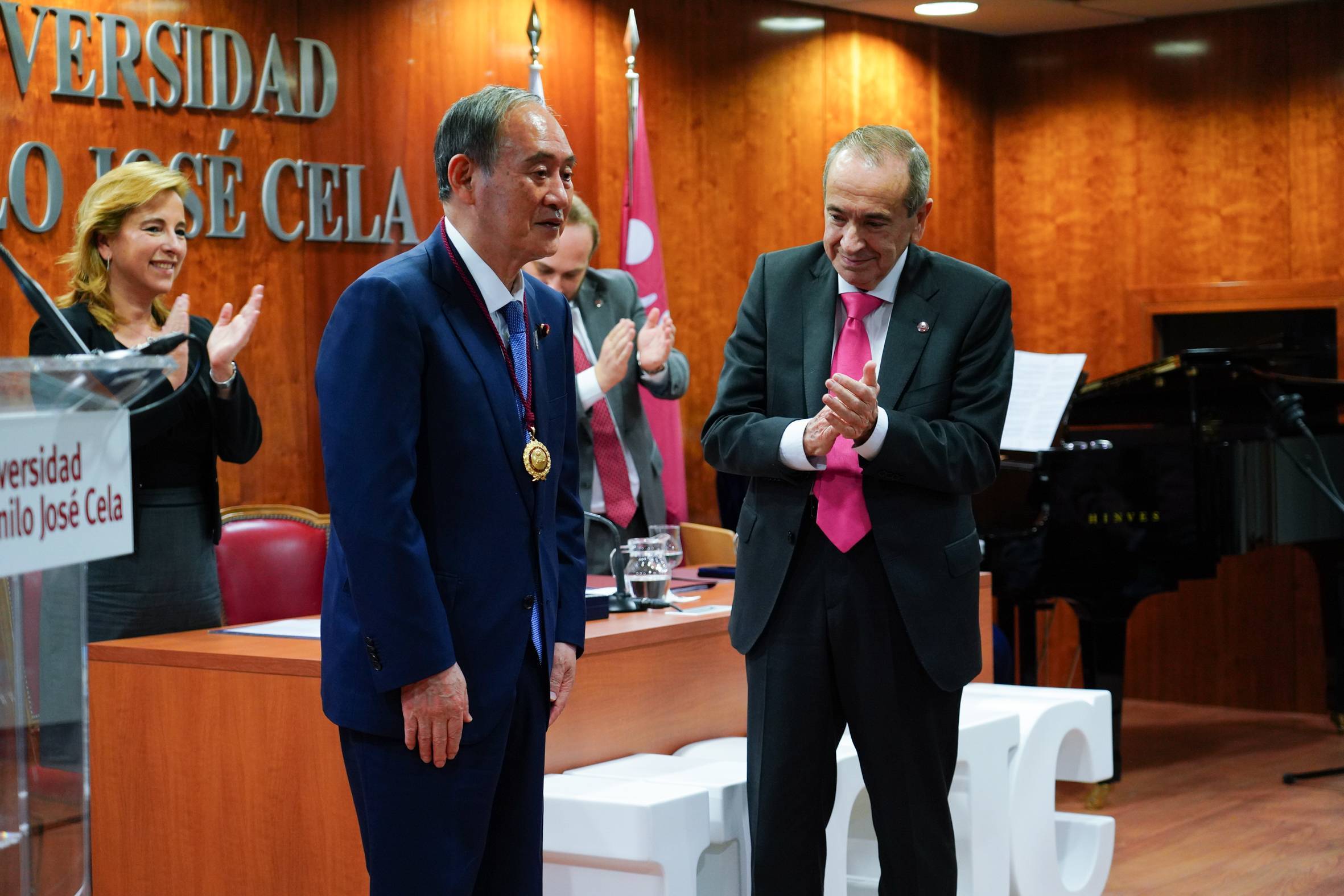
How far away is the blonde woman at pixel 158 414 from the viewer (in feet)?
10.2

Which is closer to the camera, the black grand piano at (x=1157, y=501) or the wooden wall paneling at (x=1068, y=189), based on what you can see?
the black grand piano at (x=1157, y=501)

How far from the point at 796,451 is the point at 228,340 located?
4.48 ft

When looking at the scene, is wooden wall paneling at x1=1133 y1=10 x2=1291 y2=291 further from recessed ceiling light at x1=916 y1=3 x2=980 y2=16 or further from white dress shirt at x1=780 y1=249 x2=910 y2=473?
white dress shirt at x1=780 y1=249 x2=910 y2=473

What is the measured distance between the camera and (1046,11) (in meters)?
6.97

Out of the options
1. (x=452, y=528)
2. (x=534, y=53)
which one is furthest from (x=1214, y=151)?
(x=452, y=528)

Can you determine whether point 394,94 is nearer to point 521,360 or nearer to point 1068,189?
point 521,360

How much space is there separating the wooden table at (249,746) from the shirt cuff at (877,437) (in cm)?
79

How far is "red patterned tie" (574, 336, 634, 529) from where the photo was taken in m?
3.99

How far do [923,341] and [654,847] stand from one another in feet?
3.14

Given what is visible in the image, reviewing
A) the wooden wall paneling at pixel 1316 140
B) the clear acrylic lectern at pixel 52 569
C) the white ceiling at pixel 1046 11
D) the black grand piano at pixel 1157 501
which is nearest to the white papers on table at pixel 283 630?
the clear acrylic lectern at pixel 52 569

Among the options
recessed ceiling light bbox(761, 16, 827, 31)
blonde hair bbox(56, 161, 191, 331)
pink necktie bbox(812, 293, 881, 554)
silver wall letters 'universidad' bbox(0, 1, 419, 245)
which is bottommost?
pink necktie bbox(812, 293, 881, 554)

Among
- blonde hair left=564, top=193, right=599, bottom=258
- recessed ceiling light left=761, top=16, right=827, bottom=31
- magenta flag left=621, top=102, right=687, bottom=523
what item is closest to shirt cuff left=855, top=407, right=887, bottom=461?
blonde hair left=564, top=193, right=599, bottom=258

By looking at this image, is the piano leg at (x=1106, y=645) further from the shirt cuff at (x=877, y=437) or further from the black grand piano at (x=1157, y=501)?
the shirt cuff at (x=877, y=437)

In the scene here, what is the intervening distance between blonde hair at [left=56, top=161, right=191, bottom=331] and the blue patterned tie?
1.45 metres
